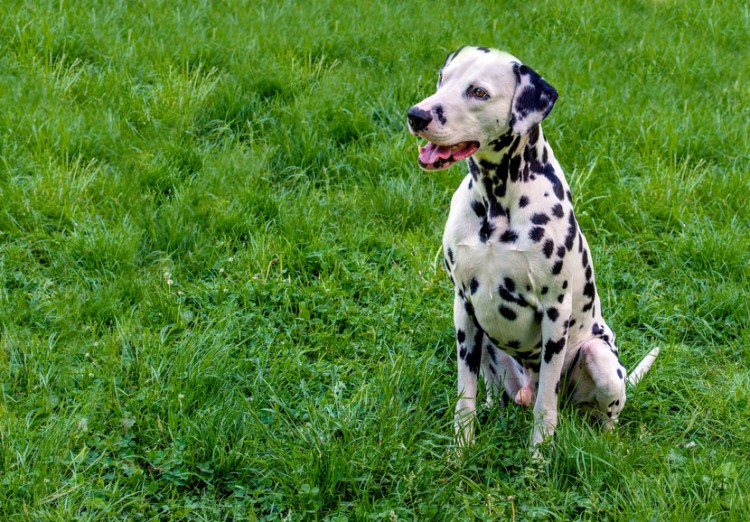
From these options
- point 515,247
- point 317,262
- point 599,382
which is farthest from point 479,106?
point 317,262

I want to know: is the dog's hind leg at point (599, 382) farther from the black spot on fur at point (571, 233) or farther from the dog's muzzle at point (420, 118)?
the dog's muzzle at point (420, 118)

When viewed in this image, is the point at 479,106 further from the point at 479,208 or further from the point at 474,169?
the point at 479,208

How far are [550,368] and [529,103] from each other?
3.29ft

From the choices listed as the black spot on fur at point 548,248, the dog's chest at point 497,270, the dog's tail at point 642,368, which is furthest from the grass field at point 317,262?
the black spot on fur at point 548,248

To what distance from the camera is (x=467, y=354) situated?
338cm

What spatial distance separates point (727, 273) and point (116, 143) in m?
3.54

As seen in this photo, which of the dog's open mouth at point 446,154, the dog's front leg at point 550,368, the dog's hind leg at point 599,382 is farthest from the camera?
the dog's hind leg at point 599,382

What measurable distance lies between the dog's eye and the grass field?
48.6 inches

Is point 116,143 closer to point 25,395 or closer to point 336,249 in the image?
point 336,249

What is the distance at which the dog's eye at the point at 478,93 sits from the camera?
2861mm

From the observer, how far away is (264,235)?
4.44 m

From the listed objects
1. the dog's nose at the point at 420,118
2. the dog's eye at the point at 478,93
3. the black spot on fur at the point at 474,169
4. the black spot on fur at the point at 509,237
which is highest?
the dog's eye at the point at 478,93

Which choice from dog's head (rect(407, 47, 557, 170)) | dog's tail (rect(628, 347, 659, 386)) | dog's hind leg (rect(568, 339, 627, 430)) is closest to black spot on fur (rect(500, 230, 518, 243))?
dog's head (rect(407, 47, 557, 170))

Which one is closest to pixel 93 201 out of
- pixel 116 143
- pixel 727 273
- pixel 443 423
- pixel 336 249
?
pixel 116 143
